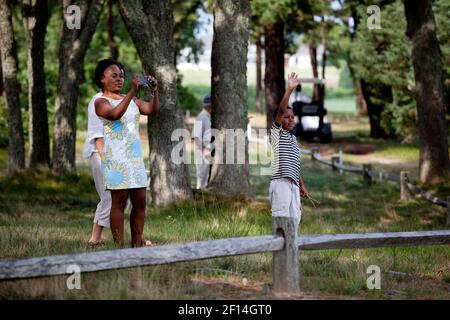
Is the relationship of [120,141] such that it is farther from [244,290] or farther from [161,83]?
[161,83]

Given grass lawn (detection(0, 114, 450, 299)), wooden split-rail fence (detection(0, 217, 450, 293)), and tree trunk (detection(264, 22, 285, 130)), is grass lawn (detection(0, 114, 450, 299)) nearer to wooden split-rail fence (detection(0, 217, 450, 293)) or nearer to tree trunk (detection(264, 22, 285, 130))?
wooden split-rail fence (detection(0, 217, 450, 293))

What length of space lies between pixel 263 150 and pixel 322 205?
1743 centimetres

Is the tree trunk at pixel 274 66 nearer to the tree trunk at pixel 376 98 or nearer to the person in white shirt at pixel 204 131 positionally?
the tree trunk at pixel 376 98

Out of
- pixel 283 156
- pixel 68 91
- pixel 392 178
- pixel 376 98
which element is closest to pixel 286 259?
pixel 283 156

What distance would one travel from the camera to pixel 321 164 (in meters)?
30.2

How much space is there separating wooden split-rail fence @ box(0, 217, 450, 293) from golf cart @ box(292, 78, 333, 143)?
28.7 m

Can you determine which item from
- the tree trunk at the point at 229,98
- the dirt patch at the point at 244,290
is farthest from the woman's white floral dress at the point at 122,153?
the tree trunk at the point at 229,98

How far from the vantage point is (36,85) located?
20453mm

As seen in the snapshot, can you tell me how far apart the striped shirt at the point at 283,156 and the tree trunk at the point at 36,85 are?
1191cm

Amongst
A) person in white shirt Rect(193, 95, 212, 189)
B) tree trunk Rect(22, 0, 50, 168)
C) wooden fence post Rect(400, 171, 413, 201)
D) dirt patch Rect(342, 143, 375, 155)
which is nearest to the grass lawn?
wooden fence post Rect(400, 171, 413, 201)

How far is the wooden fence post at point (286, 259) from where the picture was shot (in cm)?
722

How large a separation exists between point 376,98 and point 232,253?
3246 cm

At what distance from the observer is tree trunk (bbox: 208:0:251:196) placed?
46.5 ft
